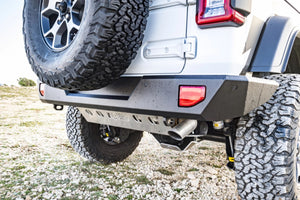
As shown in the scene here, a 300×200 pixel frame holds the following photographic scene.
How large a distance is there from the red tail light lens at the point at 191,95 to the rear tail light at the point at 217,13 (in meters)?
0.36

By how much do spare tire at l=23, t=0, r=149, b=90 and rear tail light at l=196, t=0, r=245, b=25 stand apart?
33cm

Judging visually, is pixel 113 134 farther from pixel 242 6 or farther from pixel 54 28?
pixel 242 6

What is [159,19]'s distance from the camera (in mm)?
1415

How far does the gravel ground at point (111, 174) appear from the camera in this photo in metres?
2.01

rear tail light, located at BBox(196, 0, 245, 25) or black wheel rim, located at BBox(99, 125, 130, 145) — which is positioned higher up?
rear tail light, located at BBox(196, 0, 245, 25)

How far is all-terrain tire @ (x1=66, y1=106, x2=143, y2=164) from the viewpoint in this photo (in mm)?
2447

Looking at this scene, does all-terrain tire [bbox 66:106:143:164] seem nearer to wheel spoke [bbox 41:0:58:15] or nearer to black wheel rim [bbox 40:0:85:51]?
black wheel rim [bbox 40:0:85:51]

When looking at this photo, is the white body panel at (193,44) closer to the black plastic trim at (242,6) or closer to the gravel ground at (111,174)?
the black plastic trim at (242,6)

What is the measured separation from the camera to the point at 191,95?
1236 millimetres

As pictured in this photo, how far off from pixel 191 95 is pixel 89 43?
62cm

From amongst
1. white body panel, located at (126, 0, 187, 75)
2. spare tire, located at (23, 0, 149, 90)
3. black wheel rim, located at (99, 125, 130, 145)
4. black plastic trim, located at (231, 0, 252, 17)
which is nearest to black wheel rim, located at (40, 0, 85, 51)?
spare tire, located at (23, 0, 149, 90)

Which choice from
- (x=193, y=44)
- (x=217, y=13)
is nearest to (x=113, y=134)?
(x=193, y=44)

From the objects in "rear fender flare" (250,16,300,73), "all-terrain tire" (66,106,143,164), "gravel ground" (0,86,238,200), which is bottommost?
"gravel ground" (0,86,238,200)

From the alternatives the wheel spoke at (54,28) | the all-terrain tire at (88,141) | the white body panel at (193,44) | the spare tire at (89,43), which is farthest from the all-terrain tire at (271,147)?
the all-terrain tire at (88,141)
